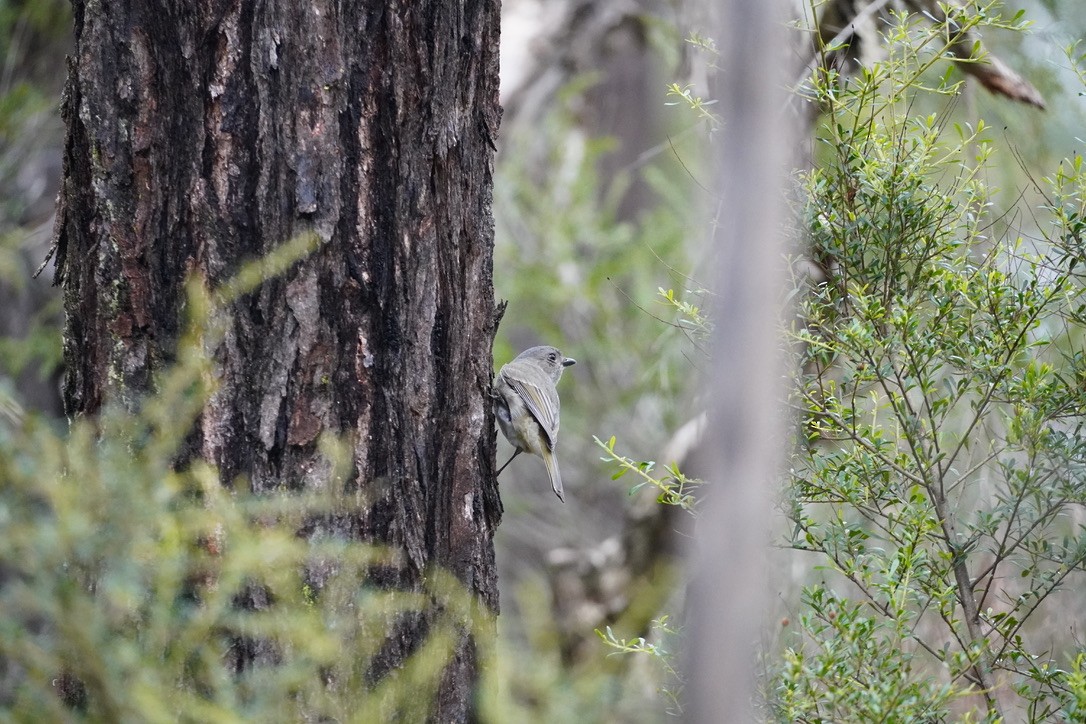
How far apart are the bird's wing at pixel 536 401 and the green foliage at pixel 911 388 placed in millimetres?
1885

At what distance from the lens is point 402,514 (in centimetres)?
262

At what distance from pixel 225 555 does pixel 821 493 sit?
156cm

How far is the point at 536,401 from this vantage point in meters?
4.67

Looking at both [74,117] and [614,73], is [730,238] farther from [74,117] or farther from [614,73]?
[614,73]

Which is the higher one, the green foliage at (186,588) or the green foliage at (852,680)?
the green foliage at (186,588)

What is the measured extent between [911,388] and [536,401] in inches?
87.0

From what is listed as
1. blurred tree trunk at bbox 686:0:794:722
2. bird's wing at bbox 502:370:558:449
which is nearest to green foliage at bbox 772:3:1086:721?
blurred tree trunk at bbox 686:0:794:722

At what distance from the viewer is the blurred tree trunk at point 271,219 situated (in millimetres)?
2453

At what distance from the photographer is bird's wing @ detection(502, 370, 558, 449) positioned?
183 inches

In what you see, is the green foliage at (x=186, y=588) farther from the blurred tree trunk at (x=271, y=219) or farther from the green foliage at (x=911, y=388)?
the green foliage at (x=911, y=388)

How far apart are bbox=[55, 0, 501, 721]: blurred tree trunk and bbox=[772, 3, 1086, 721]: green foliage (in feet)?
3.46

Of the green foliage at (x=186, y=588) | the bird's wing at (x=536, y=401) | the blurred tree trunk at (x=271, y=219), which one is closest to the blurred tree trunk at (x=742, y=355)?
the green foliage at (x=186, y=588)

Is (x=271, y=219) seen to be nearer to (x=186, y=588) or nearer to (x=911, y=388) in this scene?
(x=186, y=588)

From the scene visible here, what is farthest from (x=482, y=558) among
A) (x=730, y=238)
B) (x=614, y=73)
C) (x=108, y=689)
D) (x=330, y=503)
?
(x=614, y=73)
